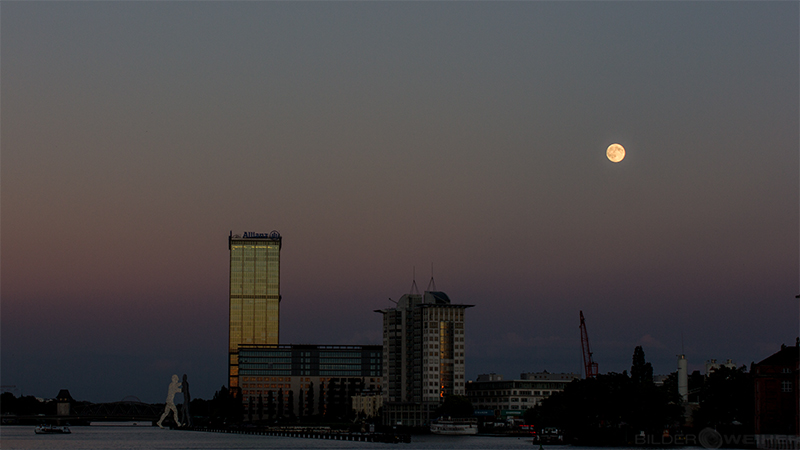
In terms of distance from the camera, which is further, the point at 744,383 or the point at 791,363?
the point at 744,383

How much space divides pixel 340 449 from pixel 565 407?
4468 cm

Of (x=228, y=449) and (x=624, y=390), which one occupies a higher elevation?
(x=624, y=390)

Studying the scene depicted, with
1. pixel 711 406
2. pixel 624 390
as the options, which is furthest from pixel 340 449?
pixel 711 406

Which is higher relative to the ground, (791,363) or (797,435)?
(791,363)

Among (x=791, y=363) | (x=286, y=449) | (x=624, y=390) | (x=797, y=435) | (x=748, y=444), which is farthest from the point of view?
(x=286, y=449)

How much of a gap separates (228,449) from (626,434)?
75.3 metres

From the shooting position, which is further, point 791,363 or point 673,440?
point 673,440

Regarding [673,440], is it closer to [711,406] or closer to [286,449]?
[711,406]

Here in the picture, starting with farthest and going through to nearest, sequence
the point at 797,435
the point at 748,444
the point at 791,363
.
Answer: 1. the point at 748,444
2. the point at 791,363
3. the point at 797,435

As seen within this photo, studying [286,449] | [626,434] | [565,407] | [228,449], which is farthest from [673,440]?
[228,449]

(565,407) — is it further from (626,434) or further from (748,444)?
(748,444)

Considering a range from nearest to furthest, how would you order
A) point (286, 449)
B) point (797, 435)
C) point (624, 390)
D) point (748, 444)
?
point (797, 435) < point (748, 444) < point (624, 390) < point (286, 449)

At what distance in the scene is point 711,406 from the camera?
A: 7077 inches

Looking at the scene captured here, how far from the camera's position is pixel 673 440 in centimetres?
17538
